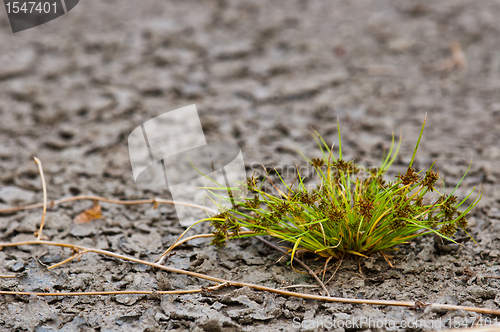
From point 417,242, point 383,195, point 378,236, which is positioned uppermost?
point 383,195

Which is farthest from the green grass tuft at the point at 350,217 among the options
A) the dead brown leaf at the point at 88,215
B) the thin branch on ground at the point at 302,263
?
the dead brown leaf at the point at 88,215

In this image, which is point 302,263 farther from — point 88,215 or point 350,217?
point 88,215

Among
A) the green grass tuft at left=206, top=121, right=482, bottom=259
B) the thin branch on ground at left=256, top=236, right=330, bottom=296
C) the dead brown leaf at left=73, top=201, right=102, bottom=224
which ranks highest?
the green grass tuft at left=206, top=121, right=482, bottom=259

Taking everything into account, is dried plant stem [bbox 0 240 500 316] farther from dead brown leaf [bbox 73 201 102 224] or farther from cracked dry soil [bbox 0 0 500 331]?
dead brown leaf [bbox 73 201 102 224]

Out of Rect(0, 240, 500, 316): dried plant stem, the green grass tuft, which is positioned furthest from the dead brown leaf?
the green grass tuft

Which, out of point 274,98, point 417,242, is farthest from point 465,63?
point 417,242

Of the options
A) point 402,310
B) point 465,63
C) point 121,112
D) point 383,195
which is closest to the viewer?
point 402,310

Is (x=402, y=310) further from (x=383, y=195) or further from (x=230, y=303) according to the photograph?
(x=230, y=303)

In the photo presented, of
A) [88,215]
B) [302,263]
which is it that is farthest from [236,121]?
[302,263]
